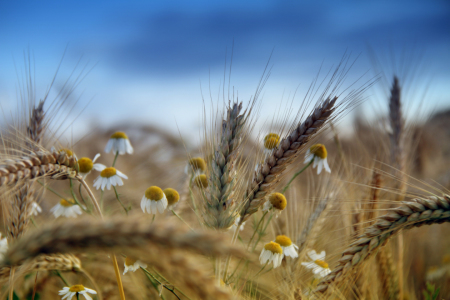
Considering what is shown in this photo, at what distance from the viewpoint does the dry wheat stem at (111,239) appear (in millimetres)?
435

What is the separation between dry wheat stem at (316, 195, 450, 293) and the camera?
0.84 metres

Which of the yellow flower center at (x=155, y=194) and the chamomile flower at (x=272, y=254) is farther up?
the yellow flower center at (x=155, y=194)

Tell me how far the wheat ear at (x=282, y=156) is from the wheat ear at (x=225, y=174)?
0.20ft

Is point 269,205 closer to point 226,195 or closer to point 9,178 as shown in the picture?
point 226,195

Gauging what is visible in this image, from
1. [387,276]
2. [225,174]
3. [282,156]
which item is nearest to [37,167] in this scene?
[225,174]

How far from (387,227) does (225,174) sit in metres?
0.50

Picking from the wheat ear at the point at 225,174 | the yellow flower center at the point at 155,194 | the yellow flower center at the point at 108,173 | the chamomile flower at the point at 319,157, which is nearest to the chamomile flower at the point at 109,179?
the yellow flower center at the point at 108,173

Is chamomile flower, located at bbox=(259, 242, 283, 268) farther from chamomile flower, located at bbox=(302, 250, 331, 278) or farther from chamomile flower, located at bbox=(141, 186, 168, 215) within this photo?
chamomile flower, located at bbox=(141, 186, 168, 215)

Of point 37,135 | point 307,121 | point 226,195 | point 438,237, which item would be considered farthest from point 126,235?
point 438,237

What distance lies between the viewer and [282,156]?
0.87 metres

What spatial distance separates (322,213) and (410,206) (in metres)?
0.40

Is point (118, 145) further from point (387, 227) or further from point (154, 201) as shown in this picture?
point (387, 227)

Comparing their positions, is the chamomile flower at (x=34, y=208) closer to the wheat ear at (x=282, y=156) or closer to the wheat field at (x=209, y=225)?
the wheat field at (x=209, y=225)

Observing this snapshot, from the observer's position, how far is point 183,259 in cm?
50
